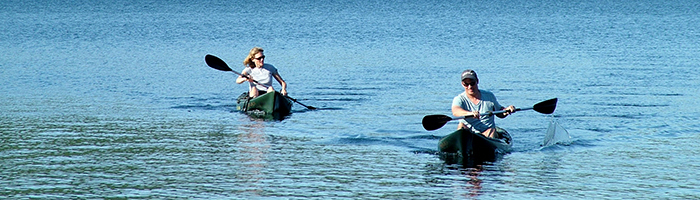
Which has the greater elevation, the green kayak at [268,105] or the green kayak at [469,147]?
the green kayak at [268,105]

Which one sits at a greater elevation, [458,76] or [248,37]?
[248,37]

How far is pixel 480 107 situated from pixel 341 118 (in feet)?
17.3

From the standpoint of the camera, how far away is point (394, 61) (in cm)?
3188

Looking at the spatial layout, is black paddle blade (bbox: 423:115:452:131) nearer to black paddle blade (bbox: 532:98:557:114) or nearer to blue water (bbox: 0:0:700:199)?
blue water (bbox: 0:0:700:199)

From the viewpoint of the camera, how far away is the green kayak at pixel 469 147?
12.4m

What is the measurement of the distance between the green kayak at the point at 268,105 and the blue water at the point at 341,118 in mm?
394

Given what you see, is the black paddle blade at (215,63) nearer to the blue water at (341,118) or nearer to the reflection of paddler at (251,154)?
the blue water at (341,118)

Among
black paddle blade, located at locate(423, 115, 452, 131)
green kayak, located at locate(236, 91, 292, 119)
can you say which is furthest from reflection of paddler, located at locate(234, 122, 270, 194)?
black paddle blade, located at locate(423, 115, 452, 131)

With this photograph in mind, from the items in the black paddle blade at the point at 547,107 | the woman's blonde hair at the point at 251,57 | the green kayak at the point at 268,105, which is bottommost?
the black paddle blade at the point at 547,107

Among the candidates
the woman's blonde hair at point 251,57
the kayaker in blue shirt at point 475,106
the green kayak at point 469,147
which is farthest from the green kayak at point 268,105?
the kayaker in blue shirt at point 475,106

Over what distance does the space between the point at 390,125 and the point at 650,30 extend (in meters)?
41.9

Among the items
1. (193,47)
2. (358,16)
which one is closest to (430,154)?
(193,47)

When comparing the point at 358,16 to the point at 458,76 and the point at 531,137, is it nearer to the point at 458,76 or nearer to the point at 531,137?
the point at 458,76

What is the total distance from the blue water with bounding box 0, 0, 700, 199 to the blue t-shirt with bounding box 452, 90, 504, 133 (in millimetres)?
583
